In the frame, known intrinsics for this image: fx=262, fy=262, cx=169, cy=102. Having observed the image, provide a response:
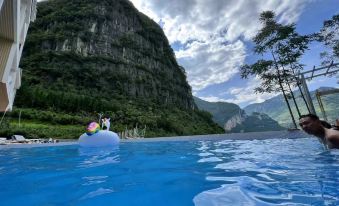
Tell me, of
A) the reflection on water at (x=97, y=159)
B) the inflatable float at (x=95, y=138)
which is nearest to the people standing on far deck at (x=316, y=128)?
the reflection on water at (x=97, y=159)

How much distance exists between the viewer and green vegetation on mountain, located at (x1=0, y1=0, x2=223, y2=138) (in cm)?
5778

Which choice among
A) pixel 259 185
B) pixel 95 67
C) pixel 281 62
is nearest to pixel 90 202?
pixel 259 185

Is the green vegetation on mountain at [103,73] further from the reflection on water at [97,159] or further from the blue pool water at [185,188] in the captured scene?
the blue pool water at [185,188]

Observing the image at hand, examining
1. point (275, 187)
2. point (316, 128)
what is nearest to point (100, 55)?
point (316, 128)

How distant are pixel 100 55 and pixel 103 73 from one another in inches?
360

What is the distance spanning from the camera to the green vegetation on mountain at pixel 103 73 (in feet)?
190

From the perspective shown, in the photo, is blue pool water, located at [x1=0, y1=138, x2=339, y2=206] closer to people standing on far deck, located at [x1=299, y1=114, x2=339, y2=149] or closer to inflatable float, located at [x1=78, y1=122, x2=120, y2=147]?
people standing on far deck, located at [x1=299, y1=114, x2=339, y2=149]

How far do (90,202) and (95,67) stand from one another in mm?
95522

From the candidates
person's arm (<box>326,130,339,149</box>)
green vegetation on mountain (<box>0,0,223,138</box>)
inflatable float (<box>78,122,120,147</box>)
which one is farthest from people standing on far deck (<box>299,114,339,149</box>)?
green vegetation on mountain (<box>0,0,223,138</box>)

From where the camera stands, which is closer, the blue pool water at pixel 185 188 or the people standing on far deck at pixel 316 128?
the blue pool water at pixel 185 188

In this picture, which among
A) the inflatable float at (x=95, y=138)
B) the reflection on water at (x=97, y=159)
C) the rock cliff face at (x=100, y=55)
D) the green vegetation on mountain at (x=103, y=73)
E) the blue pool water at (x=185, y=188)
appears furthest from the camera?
the rock cliff face at (x=100, y=55)

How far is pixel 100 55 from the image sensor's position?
3903 inches

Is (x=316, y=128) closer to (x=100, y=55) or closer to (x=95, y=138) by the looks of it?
(x=95, y=138)

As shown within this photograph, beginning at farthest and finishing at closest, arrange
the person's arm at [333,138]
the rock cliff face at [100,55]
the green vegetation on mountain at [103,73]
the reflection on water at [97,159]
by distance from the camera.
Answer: the rock cliff face at [100,55] → the green vegetation on mountain at [103,73] → the reflection on water at [97,159] → the person's arm at [333,138]
